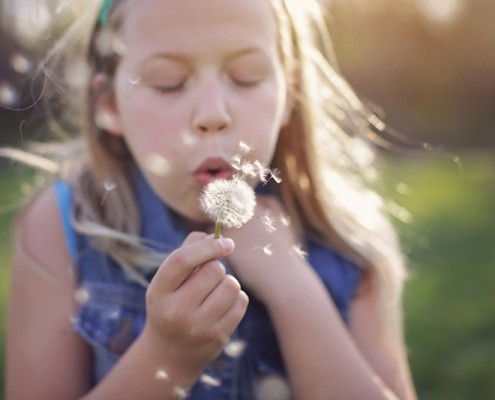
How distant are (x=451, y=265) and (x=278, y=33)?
220 cm

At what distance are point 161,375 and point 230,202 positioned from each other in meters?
0.41

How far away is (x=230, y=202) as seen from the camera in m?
1.23

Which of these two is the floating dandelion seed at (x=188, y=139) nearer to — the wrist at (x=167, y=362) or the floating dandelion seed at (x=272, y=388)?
the wrist at (x=167, y=362)

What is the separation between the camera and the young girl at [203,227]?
157 cm

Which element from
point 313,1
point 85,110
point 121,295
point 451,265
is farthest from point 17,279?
point 451,265

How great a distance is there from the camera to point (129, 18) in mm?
1679

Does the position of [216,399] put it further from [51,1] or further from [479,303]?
[479,303]

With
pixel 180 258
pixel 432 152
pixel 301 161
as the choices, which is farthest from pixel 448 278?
pixel 180 258

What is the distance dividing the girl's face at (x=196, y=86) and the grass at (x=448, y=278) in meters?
1.12

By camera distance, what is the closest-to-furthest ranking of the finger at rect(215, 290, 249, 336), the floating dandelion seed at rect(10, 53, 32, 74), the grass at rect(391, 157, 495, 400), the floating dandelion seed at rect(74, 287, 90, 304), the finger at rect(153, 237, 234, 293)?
the finger at rect(153, 237, 234, 293)
the finger at rect(215, 290, 249, 336)
the floating dandelion seed at rect(74, 287, 90, 304)
the floating dandelion seed at rect(10, 53, 32, 74)
the grass at rect(391, 157, 495, 400)

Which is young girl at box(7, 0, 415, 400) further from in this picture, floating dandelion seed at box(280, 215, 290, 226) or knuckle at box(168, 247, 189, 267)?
knuckle at box(168, 247, 189, 267)

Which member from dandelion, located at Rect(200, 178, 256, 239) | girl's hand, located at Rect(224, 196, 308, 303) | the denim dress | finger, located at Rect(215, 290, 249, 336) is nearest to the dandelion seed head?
dandelion, located at Rect(200, 178, 256, 239)

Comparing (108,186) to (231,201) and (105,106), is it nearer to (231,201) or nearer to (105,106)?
(105,106)

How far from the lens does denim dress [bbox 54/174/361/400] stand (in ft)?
5.82
